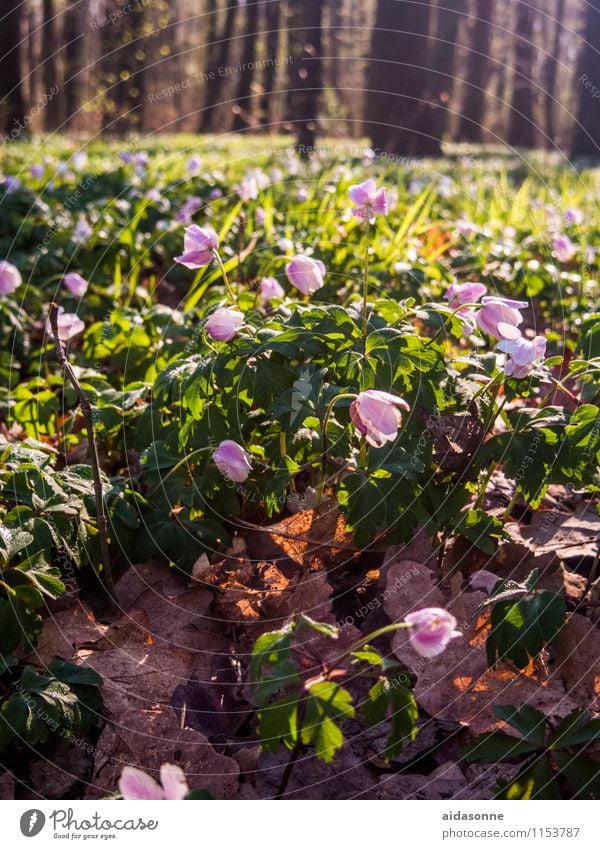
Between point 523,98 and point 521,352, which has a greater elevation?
point 523,98

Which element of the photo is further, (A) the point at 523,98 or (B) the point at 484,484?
(A) the point at 523,98

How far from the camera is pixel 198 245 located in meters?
2.09

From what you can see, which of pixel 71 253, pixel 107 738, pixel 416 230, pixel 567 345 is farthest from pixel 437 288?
pixel 107 738

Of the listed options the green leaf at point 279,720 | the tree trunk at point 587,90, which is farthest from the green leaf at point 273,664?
the tree trunk at point 587,90

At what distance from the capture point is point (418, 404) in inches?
75.9

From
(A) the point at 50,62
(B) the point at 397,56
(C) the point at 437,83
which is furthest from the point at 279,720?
(A) the point at 50,62

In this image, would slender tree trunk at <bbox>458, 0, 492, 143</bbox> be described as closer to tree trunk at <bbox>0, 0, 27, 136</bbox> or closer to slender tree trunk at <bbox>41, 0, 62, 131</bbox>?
tree trunk at <bbox>0, 0, 27, 136</bbox>

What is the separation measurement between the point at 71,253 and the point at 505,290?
2.02 meters

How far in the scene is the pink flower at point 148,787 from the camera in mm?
1287

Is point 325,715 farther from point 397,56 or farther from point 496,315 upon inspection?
point 397,56

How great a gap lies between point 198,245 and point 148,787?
4.08 ft

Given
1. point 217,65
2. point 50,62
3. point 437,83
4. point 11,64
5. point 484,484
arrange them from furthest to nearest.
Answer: point 217,65 < point 50,62 < point 437,83 < point 11,64 < point 484,484

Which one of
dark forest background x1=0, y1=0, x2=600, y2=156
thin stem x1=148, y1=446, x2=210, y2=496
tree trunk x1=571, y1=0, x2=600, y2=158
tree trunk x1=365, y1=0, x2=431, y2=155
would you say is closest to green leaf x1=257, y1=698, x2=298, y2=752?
thin stem x1=148, y1=446, x2=210, y2=496

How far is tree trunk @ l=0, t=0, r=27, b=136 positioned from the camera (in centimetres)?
1102
